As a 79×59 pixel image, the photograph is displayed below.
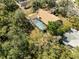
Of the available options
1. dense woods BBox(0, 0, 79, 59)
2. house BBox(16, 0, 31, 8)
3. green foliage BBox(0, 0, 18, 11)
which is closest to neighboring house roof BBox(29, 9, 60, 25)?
dense woods BBox(0, 0, 79, 59)

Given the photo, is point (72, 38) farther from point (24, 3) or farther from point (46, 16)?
point (24, 3)

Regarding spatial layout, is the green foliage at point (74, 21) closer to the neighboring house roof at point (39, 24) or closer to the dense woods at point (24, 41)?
the dense woods at point (24, 41)

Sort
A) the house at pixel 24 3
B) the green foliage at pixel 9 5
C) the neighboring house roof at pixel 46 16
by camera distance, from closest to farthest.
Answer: the neighboring house roof at pixel 46 16 < the green foliage at pixel 9 5 < the house at pixel 24 3

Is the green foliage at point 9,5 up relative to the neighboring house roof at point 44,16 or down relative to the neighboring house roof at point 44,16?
up

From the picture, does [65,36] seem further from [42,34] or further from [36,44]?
[36,44]

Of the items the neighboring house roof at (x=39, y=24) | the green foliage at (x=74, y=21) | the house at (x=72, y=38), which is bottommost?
the house at (x=72, y=38)

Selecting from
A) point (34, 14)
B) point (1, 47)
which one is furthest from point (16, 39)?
point (34, 14)

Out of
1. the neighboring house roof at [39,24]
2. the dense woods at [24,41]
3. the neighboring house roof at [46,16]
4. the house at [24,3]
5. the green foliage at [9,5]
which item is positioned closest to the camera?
the dense woods at [24,41]

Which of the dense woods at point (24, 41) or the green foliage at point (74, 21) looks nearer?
the dense woods at point (24, 41)

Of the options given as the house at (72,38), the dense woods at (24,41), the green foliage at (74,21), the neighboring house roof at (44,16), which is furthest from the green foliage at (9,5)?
the house at (72,38)
